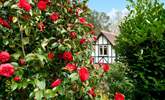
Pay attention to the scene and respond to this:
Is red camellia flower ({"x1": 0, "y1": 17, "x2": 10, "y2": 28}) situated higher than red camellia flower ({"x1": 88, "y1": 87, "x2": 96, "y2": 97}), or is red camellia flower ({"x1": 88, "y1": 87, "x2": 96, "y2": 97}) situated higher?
red camellia flower ({"x1": 0, "y1": 17, "x2": 10, "y2": 28})

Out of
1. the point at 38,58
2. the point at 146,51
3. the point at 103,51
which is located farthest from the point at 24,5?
the point at 103,51

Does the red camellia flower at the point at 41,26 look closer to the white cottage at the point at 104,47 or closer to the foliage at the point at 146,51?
the foliage at the point at 146,51

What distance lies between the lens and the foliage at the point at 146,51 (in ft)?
25.4

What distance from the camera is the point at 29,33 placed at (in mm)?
4070

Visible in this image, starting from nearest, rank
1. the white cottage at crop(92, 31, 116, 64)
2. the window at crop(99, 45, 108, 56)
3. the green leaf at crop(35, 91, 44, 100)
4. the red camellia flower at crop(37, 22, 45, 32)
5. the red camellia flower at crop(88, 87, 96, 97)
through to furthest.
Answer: the green leaf at crop(35, 91, 44, 100) < the red camellia flower at crop(88, 87, 96, 97) < the red camellia flower at crop(37, 22, 45, 32) < the white cottage at crop(92, 31, 116, 64) < the window at crop(99, 45, 108, 56)

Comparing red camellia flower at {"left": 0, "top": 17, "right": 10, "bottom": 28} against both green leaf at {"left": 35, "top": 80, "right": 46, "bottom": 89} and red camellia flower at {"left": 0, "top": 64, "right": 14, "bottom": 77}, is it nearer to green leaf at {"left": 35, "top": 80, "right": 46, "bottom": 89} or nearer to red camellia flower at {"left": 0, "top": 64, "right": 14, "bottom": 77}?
red camellia flower at {"left": 0, "top": 64, "right": 14, "bottom": 77}

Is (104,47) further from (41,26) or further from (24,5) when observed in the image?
(24,5)

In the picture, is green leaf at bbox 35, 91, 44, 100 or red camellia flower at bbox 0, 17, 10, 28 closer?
green leaf at bbox 35, 91, 44, 100

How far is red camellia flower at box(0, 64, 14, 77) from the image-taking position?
11.4 ft

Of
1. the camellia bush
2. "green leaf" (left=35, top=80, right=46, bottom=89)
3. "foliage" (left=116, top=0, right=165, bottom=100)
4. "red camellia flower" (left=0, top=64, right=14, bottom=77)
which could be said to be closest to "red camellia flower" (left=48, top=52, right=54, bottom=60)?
the camellia bush

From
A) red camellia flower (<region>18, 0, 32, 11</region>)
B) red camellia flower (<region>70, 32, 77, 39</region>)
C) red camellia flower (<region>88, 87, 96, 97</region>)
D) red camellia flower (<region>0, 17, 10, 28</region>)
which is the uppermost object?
red camellia flower (<region>18, 0, 32, 11</region>)

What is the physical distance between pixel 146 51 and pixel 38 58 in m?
4.51

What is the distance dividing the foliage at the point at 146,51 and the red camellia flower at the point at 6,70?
457 cm

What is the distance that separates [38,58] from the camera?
147 inches
